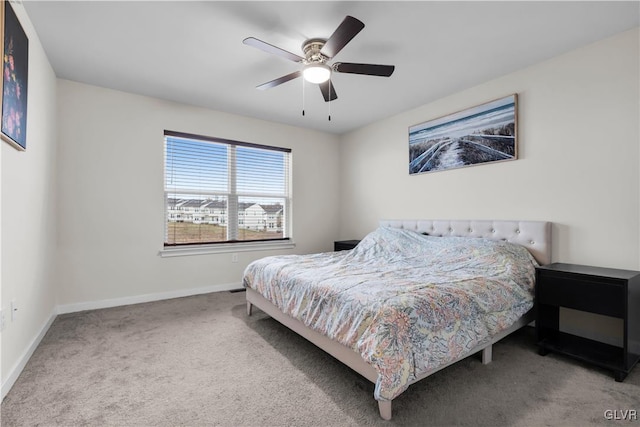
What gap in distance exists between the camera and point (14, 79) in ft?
6.33

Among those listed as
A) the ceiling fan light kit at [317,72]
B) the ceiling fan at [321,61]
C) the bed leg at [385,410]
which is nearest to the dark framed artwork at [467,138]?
the ceiling fan at [321,61]

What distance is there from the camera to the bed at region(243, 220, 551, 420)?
1.59 meters

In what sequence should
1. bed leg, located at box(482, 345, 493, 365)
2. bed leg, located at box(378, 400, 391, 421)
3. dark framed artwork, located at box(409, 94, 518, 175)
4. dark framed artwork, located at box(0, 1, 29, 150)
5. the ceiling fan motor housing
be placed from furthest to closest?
dark framed artwork, located at box(409, 94, 518, 175) < the ceiling fan motor housing < bed leg, located at box(482, 345, 493, 365) < dark framed artwork, located at box(0, 1, 29, 150) < bed leg, located at box(378, 400, 391, 421)

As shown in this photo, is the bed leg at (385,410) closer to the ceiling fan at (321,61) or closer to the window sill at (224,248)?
the ceiling fan at (321,61)

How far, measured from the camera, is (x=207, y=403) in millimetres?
1709

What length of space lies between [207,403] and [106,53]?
9.66ft

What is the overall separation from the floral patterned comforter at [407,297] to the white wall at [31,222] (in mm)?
1681

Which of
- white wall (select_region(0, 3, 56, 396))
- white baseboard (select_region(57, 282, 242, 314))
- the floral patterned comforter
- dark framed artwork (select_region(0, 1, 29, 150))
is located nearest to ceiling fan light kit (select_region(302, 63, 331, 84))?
Result: the floral patterned comforter

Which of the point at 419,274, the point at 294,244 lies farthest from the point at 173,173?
the point at 419,274

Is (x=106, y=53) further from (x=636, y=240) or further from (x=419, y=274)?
(x=636, y=240)

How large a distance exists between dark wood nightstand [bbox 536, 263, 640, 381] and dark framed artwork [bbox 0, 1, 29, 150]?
3.81 meters

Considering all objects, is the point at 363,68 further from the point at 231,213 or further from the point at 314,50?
the point at 231,213

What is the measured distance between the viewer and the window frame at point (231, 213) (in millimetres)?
3824

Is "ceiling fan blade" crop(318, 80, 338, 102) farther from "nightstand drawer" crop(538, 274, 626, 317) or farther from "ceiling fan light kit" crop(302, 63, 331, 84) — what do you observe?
"nightstand drawer" crop(538, 274, 626, 317)
